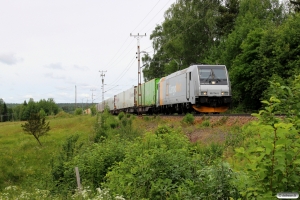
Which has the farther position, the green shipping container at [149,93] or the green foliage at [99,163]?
the green shipping container at [149,93]

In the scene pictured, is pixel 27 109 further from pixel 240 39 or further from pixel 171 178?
pixel 171 178

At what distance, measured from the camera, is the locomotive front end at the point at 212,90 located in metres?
21.1

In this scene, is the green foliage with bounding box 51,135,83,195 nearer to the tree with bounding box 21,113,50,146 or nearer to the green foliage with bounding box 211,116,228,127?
the green foliage with bounding box 211,116,228,127

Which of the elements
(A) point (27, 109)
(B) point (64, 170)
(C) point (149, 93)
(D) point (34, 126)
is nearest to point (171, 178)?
(B) point (64, 170)

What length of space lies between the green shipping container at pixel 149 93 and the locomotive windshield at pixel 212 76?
38.2 ft

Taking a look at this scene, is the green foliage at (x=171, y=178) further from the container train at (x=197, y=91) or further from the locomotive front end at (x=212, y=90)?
the container train at (x=197, y=91)

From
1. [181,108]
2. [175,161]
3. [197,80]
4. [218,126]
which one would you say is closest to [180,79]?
[181,108]

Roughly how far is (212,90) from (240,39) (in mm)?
19079

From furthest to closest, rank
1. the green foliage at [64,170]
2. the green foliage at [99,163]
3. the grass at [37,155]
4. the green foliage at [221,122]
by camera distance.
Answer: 1. the green foliage at [221,122]
2. the grass at [37,155]
3. the green foliage at [64,170]
4. the green foliage at [99,163]

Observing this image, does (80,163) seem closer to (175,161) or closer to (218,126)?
(175,161)

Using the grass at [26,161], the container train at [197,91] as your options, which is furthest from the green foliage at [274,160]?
the container train at [197,91]

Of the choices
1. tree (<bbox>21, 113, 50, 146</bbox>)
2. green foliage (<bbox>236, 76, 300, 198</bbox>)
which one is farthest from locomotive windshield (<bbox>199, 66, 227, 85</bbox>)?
green foliage (<bbox>236, 76, 300, 198</bbox>)

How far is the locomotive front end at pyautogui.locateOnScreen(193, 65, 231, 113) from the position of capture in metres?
21.1

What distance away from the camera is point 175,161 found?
302 inches
